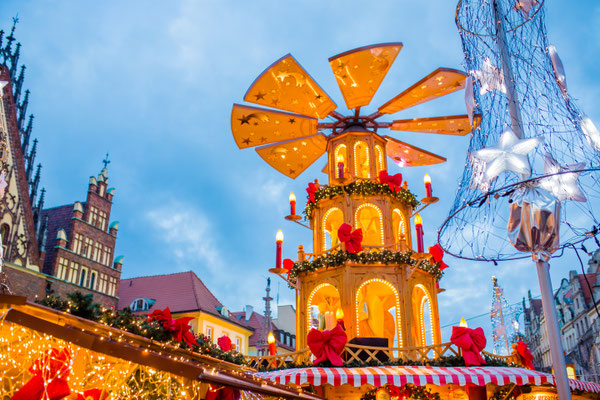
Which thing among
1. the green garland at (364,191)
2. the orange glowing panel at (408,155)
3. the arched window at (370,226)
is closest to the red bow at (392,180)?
the green garland at (364,191)

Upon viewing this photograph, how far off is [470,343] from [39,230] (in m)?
23.9

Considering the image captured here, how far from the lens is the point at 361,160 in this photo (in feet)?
59.4

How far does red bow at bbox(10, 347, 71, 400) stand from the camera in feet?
18.6

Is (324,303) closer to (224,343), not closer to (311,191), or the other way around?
(311,191)

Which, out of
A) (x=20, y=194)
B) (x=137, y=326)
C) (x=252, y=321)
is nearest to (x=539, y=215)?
(x=137, y=326)

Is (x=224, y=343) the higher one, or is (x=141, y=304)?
(x=141, y=304)

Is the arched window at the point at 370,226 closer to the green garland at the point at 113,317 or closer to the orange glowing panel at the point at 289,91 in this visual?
the orange glowing panel at the point at 289,91

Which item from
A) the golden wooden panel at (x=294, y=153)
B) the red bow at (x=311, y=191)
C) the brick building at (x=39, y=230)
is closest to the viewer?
the red bow at (x=311, y=191)

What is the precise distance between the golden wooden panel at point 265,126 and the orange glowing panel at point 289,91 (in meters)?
0.43

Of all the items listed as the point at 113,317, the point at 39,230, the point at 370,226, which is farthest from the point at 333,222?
the point at 39,230

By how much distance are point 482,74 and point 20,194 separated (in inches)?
1050

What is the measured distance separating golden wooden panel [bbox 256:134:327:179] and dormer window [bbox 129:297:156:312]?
19633 mm

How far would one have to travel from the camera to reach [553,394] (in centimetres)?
1161

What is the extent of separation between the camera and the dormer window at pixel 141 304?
34594 millimetres
